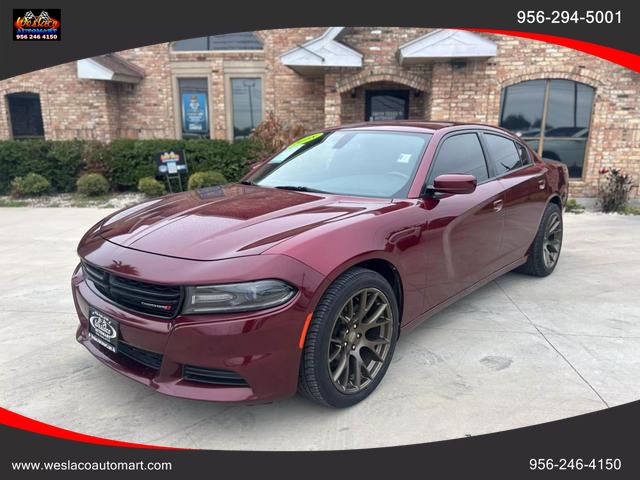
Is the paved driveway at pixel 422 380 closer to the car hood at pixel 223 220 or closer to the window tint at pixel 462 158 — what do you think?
the car hood at pixel 223 220

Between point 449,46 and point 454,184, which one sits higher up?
point 449,46

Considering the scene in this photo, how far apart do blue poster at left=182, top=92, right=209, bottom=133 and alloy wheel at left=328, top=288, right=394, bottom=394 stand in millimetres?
11427

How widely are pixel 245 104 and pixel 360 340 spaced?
37.0 feet

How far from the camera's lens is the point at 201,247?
2.59m

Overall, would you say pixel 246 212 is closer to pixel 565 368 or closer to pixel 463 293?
pixel 463 293

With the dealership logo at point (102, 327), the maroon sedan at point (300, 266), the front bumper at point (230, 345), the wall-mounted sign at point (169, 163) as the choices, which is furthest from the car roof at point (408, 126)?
the wall-mounted sign at point (169, 163)

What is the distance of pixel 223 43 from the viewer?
42.3 feet

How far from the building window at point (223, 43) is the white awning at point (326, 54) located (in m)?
2.73

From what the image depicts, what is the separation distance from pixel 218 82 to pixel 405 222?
11.0m

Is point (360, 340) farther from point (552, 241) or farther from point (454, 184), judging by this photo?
point (552, 241)

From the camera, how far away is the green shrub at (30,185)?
10836 mm

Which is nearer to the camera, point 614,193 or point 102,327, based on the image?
point 102,327

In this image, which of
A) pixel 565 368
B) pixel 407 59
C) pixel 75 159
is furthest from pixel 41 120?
pixel 565 368

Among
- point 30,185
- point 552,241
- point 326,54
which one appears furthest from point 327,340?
point 30,185
